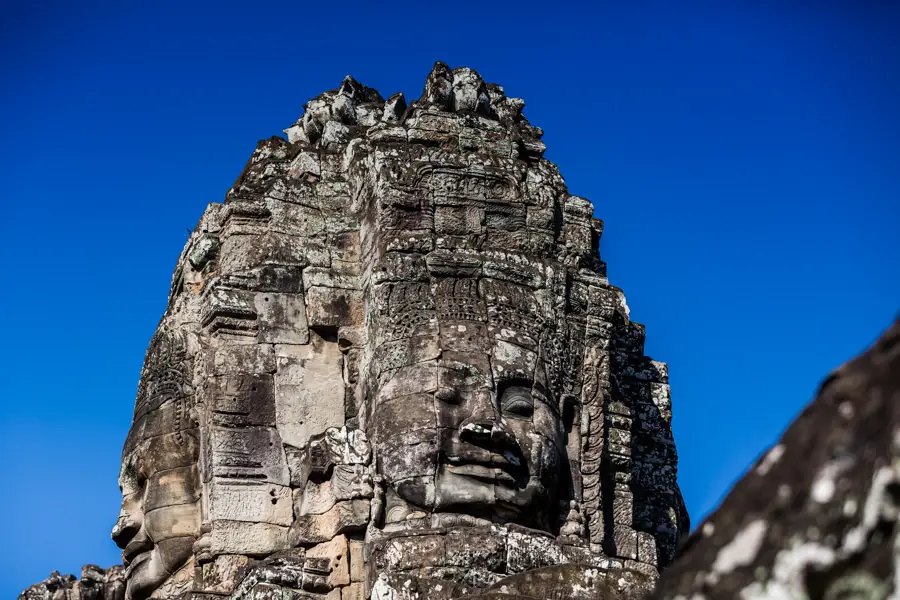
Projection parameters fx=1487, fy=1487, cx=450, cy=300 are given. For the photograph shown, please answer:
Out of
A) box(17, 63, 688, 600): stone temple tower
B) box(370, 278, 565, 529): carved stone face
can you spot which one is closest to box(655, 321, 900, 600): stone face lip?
box(17, 63, 688, 600): stone temple tower

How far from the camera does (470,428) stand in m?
14.2

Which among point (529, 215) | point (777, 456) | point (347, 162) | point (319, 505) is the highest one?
point (347, 162)

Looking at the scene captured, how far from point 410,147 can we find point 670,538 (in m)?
6.80

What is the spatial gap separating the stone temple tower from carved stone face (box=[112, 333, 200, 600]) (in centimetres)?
A: 3

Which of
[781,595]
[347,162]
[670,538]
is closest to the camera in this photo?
[781,595]

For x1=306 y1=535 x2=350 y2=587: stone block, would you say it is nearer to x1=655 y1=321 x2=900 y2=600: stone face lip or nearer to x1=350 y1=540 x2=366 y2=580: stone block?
x1=350 y1=540 x2=366 y2=580: stone block

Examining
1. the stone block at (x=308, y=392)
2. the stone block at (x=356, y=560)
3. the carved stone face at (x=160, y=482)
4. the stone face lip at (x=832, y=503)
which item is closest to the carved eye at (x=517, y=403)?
the stone block at (x=356, y=560)

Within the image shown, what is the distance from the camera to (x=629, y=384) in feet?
65.0

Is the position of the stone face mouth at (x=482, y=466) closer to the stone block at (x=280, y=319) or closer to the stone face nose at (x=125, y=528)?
the stone block at (x=280, y=319)

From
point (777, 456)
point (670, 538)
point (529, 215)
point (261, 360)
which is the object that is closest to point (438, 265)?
point (529, 215)

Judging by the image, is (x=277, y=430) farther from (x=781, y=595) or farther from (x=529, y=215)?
(x=781, y=595)

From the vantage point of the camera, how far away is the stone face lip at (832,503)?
2.87m

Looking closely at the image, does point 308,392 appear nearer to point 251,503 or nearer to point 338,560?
point 251,503

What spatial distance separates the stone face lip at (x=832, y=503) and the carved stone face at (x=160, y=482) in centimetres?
1422
